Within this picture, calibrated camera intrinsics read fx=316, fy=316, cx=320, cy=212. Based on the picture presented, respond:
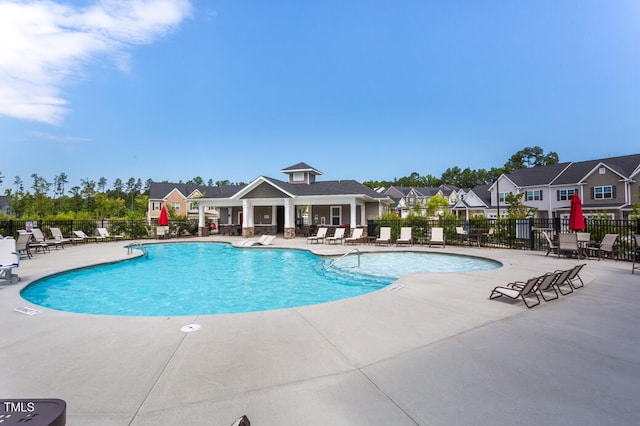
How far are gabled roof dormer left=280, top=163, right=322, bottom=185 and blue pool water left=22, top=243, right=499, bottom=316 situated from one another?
13156 mm

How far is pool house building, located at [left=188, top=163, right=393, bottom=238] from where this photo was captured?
24312 mm

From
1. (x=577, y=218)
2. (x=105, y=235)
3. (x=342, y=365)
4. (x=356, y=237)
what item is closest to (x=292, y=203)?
(x=356, y=237)

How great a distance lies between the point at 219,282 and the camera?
11.0m

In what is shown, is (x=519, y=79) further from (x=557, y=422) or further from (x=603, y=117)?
(x=557, y=422)

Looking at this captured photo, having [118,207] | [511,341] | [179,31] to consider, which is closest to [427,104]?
[179,31]

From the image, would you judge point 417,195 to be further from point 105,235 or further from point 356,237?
point 105,235

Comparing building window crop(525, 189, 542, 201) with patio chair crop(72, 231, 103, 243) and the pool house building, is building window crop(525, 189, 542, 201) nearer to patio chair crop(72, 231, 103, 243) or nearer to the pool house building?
the pool house building

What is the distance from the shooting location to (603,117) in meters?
26.8

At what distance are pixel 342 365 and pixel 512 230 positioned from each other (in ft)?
54.0

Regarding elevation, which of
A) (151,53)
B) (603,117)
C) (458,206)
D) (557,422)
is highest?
(151,53)

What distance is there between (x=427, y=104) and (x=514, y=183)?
732 inches

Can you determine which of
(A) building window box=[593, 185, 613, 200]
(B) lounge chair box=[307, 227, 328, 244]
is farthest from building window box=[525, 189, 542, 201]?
(B) lounge chair box=[307, 227, 328, 244]

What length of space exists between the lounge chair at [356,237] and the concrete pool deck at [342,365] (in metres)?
12.9

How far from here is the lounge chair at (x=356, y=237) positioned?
753 inches
